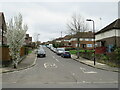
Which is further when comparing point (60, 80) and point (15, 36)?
point (15, 36)

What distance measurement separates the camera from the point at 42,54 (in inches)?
1243

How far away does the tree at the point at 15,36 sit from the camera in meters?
15.2

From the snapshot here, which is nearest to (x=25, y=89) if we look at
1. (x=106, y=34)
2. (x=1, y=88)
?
(x=1, y=88)

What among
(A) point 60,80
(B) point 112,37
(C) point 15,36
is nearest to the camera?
(A) point 60,80

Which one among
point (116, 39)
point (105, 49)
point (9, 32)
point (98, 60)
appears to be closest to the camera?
point (9, 32)


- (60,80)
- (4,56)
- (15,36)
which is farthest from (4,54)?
(60,80)

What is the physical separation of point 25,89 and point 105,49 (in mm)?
26264

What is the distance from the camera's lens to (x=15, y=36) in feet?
50.0

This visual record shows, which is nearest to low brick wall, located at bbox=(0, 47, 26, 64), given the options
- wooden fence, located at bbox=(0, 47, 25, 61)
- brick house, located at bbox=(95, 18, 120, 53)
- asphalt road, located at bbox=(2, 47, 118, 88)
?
wooden fence, located at bbox=(0, 47, 25, 61)

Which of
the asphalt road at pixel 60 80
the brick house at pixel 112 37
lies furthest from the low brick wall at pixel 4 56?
the brick house at pixel 112 37

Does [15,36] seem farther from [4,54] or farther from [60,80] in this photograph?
[60,80]

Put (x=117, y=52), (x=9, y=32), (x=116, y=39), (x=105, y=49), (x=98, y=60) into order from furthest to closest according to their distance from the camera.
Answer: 1. (x=105, y=49)
2. (x=116, y=39)
3. (x=98, y=60)
4. (x=117, y=52)
5. (x=9, y=32)

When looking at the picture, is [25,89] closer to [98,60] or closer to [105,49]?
[98,60]

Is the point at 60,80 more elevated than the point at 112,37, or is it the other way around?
the point at 112,37
